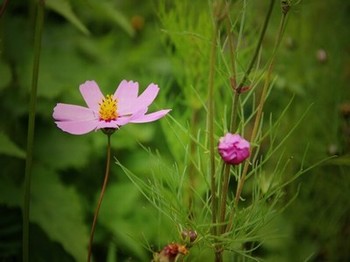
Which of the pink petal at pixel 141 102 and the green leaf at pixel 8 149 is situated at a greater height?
the pink petal at pixel 141 102

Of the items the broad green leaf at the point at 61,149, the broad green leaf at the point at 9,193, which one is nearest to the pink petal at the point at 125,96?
the broad green leaf at the point at 9,193

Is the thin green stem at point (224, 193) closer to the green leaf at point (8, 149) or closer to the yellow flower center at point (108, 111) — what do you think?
the yellow flower center at point (108, 111)

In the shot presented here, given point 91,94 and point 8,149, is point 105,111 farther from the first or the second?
point 8,149

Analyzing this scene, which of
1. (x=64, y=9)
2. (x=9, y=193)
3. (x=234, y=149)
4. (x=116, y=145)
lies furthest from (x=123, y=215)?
(x=234, y=149)

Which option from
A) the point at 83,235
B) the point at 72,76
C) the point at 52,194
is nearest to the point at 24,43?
the point at 72,76

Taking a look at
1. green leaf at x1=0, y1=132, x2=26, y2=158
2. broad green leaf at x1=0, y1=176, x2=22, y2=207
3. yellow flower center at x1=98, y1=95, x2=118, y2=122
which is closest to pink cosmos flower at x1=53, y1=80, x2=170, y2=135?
yellow flower center at x1=98, y1=95, x2=118, y2=122

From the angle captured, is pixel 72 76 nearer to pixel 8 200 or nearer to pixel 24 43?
pixel 24 43
